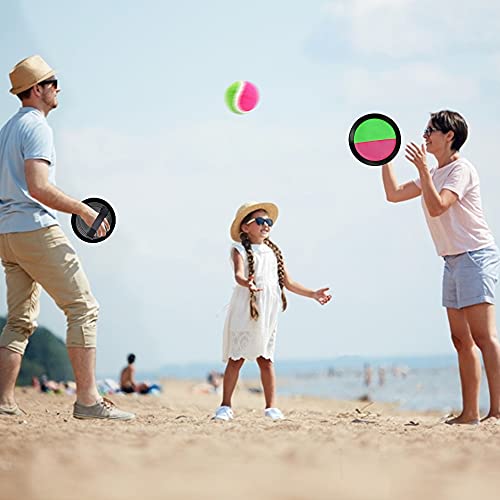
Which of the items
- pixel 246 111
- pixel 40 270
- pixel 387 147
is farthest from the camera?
pixel 246 111

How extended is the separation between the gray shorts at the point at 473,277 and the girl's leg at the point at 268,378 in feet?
4.09

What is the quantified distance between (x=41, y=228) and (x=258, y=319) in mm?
1709

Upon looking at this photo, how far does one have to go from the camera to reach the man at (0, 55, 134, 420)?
481cm

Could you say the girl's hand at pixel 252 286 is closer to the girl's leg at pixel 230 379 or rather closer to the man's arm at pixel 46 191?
the girl's leg at pixel 230 379

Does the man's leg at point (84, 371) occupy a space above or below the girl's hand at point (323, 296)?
below

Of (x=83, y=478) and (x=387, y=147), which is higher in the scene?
(x=387, y=147)

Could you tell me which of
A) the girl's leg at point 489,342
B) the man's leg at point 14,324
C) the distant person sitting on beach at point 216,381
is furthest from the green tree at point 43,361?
the girl's leg at point 489,342

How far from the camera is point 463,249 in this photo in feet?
17.6

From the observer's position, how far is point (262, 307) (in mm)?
6027

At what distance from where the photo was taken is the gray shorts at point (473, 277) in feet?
17.3

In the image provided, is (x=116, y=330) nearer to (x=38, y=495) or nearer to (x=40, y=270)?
(x=40, y=270)

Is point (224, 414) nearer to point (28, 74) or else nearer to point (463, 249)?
point (463, 249)

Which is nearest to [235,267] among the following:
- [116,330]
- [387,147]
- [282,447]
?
[387,147]

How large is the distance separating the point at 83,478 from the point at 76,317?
175 centimetres
